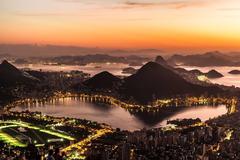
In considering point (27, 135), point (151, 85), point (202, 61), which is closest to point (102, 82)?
point (151, 85)

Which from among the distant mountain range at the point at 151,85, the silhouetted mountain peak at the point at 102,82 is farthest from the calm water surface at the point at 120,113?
the silhouetted mountain peak at the point at 102,82

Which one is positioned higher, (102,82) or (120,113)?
(102,82)

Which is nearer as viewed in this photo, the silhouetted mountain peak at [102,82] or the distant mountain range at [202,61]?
the silhouetted mountain peak at [102,82]

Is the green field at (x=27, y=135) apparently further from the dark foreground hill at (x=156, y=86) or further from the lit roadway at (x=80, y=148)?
the dark foreground hill at (x=156, y=86)

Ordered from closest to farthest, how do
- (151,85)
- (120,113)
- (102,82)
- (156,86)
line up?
(120,113) < (156,86) < (151,85) < (102,82)

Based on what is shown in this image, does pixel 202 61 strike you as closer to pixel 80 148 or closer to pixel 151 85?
pixel 151 85

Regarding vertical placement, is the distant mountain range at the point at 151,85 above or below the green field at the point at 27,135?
above

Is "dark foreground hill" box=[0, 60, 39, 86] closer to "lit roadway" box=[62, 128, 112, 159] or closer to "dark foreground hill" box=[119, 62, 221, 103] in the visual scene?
"dark foreground hill" box=[119, 62, 221, 103]
